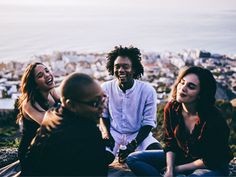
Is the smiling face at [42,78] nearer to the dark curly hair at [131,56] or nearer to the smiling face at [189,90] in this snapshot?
A: the dark curly hair at [131,56]

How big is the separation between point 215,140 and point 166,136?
35 centimetres

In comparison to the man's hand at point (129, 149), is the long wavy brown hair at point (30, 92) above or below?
above

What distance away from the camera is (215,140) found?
182 cm

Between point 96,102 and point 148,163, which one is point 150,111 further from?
point 96,102

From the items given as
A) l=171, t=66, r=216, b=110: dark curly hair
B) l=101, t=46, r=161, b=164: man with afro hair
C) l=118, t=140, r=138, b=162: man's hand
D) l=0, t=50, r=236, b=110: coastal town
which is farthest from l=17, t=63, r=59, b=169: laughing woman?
l=0, t=50, r=236, b=110: coastal town

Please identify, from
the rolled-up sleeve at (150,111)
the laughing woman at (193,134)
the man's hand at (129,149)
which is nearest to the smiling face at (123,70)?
the rolled-up sleeve at (150,111)

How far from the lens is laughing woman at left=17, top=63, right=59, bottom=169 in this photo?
2.00 m

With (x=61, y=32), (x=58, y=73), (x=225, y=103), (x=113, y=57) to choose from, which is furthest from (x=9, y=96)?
(x=61, y=32)

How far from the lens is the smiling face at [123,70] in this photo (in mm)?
2631

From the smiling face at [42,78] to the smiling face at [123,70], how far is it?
0.60 m

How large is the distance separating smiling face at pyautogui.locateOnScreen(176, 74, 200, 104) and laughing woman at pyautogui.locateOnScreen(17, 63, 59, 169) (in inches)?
32.2

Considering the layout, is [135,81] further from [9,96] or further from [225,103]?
[9,96]

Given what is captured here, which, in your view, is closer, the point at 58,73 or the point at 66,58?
the point at 58,73

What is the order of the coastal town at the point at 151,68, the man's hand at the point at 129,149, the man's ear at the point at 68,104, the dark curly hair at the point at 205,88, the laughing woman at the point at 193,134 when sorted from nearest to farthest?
the man's ear at the point at 68,104, the laughing woman at the point at 193,134, the dark curly hair at the point at 205,88, the man's hand at the point at 129,149, the coastal town at the point at 151,68
